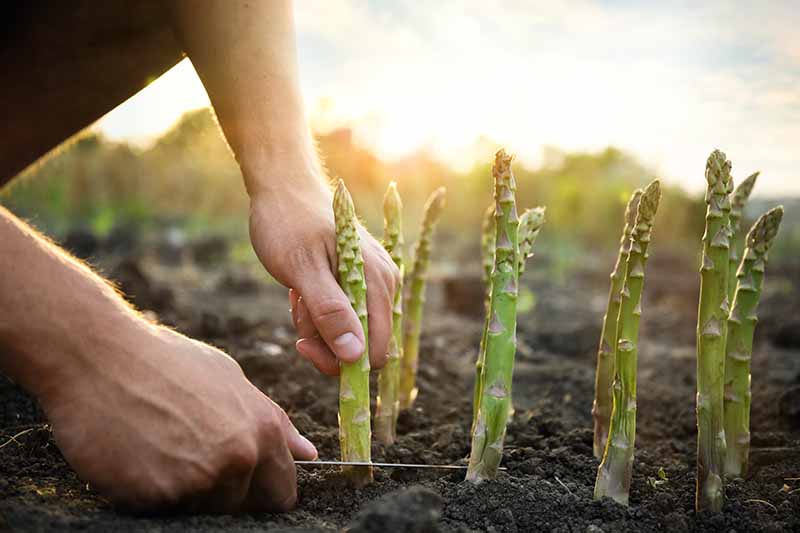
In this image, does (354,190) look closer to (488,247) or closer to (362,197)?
(362,197)

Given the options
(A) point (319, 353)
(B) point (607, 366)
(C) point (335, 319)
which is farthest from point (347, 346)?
(B) point (607, 366)

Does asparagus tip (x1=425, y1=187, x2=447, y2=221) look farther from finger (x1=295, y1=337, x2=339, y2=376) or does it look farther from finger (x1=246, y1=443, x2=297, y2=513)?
finger (x1=246, y1=443, x2=297, y2=513)

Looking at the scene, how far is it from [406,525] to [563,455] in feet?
3.65

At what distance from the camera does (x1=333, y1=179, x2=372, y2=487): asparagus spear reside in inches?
89.7

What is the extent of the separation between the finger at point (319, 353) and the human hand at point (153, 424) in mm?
495

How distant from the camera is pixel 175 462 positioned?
70.8 inches

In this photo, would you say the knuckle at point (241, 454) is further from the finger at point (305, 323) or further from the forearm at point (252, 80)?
the forearm at point (252, 80)

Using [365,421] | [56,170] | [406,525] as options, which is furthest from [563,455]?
[56,170]

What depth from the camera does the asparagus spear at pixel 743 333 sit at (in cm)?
244

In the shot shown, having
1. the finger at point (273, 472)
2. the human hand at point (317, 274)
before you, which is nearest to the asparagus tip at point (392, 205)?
the human hand at point (317, 274)

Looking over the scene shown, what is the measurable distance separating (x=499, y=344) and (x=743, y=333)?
0.91 meters

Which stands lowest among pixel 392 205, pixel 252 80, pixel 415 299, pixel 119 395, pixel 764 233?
pixel 119 395

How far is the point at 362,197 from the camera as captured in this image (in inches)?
558

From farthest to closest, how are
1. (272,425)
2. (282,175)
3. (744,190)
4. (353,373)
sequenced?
(744,190) < (282,175) < (353,373) < (272,425)
